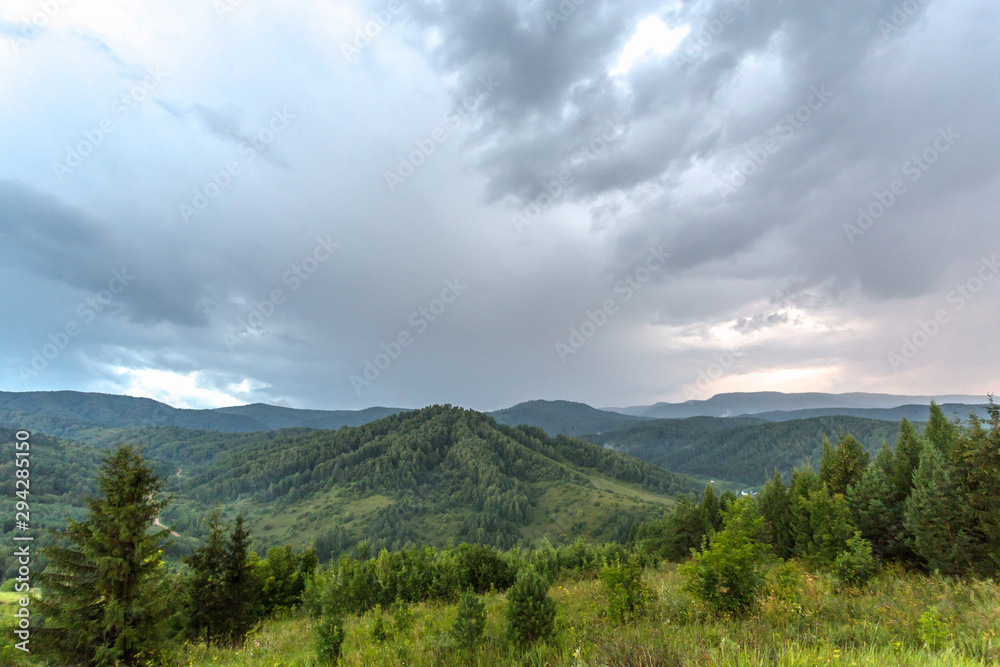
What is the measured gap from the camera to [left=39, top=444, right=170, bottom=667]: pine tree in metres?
12.4

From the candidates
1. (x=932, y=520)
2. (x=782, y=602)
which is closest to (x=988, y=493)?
(x=932, y=520)

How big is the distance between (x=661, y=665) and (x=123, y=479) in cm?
1742

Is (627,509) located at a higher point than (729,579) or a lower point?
lower

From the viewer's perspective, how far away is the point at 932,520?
21.4 meters

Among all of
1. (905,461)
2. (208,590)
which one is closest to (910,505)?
(905,461)

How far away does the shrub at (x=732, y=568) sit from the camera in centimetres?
977

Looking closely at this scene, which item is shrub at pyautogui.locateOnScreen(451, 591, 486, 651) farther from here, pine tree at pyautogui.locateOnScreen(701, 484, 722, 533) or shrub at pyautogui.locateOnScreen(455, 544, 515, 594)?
pine tree at pyautogui.locateOnScreen(701, 484, 722, 533)

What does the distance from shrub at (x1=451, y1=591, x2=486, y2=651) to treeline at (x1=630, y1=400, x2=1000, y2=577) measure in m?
6.08

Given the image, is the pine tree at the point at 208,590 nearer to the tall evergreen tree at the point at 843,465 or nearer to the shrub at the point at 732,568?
the shrub at the point at 732,568

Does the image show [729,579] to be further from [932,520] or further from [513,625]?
[932,520]

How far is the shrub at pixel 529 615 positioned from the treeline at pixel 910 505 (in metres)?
4.55

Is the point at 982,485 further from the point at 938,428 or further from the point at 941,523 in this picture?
the point at 938,428

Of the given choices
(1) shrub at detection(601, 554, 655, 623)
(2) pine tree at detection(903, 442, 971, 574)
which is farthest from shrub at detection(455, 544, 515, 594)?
(2) pine tree at detection(903, 442, 971, 574)

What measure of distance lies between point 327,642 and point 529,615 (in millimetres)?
5355
